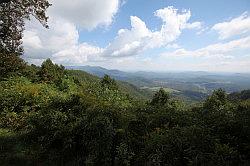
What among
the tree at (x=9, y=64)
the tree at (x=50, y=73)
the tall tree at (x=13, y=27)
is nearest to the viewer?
the tall tree at (x=13, y=27)

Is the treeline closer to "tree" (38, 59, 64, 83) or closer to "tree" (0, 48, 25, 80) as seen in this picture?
"tree" (0, 48, 25, 80)

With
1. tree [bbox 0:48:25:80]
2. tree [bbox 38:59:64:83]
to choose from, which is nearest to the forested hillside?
tree [bbox 0:48:25:80]

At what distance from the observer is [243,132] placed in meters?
10.3

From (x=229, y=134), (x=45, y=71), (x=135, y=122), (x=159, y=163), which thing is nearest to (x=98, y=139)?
(x=135, y=122)

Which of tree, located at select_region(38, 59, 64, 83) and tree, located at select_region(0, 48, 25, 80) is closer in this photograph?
tree, located at select_region(0, 48, 25, 80)

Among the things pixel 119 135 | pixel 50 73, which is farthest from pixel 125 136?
pixel 50 73

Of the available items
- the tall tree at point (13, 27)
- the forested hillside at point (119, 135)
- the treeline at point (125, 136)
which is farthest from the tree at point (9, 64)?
the treeline at point (125, 136)

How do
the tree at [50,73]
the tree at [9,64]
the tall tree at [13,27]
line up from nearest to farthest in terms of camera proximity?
the tall tree at [13,27]
the tree at [9,64]
the tree at [50,73]

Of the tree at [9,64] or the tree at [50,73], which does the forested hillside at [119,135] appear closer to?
the tree at [9,64]

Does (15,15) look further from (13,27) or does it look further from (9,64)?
(9,64)

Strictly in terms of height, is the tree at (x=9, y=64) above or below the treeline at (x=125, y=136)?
above

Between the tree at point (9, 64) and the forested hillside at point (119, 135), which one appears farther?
the tree at point (9, 64)

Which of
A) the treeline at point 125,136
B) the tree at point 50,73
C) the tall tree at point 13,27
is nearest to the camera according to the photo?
the treeline at point 125,136

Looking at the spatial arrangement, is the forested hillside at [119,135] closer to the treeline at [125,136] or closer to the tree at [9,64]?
the treeline at [125,136]
